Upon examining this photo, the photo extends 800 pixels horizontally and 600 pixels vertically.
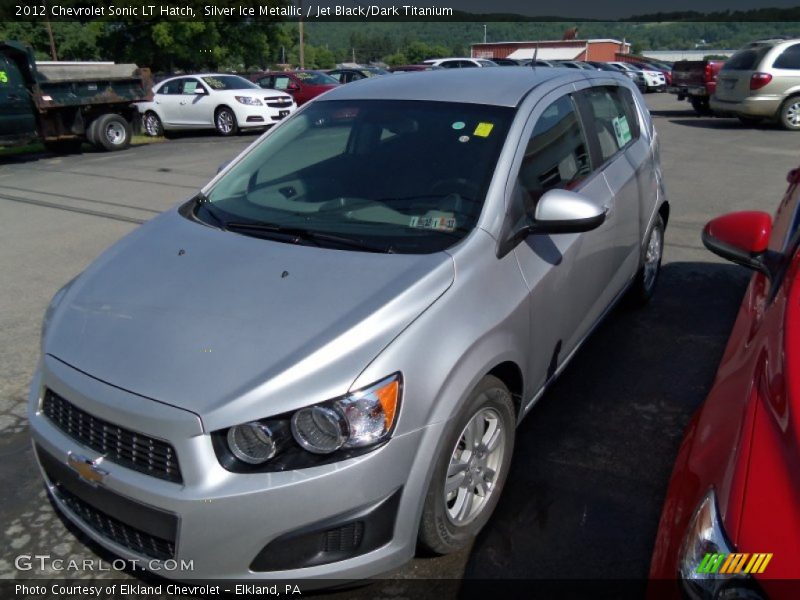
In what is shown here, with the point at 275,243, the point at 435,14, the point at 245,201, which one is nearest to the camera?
the point at 275,243

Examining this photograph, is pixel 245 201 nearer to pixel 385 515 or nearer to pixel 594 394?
pixel 385 515

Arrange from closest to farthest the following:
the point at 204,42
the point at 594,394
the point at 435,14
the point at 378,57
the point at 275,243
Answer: the point at 275,243, the point at 594,394, the point at 435,14, the point at 204,42, the point at 378,57

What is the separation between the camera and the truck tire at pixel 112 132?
1504cm

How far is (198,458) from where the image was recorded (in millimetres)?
2109

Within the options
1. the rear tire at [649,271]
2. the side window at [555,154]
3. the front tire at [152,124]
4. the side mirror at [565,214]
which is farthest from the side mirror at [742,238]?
the front tire at [152,124]

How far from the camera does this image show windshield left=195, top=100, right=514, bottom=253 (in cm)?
292

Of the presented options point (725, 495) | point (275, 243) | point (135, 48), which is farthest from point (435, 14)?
point (135, 48)

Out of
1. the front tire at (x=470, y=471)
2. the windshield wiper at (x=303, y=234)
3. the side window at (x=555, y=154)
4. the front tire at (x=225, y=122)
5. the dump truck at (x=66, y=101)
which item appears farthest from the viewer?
the front tire at (x=225, y=122)

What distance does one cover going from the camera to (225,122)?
707 inches

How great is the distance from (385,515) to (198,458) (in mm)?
606

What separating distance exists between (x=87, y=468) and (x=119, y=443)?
0.52 ft

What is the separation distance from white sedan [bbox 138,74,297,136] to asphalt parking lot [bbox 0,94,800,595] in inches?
358

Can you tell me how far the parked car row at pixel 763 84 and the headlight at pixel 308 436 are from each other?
53.7 ft

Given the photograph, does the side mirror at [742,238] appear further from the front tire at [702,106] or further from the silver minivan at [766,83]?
the front tire at [702,106]
